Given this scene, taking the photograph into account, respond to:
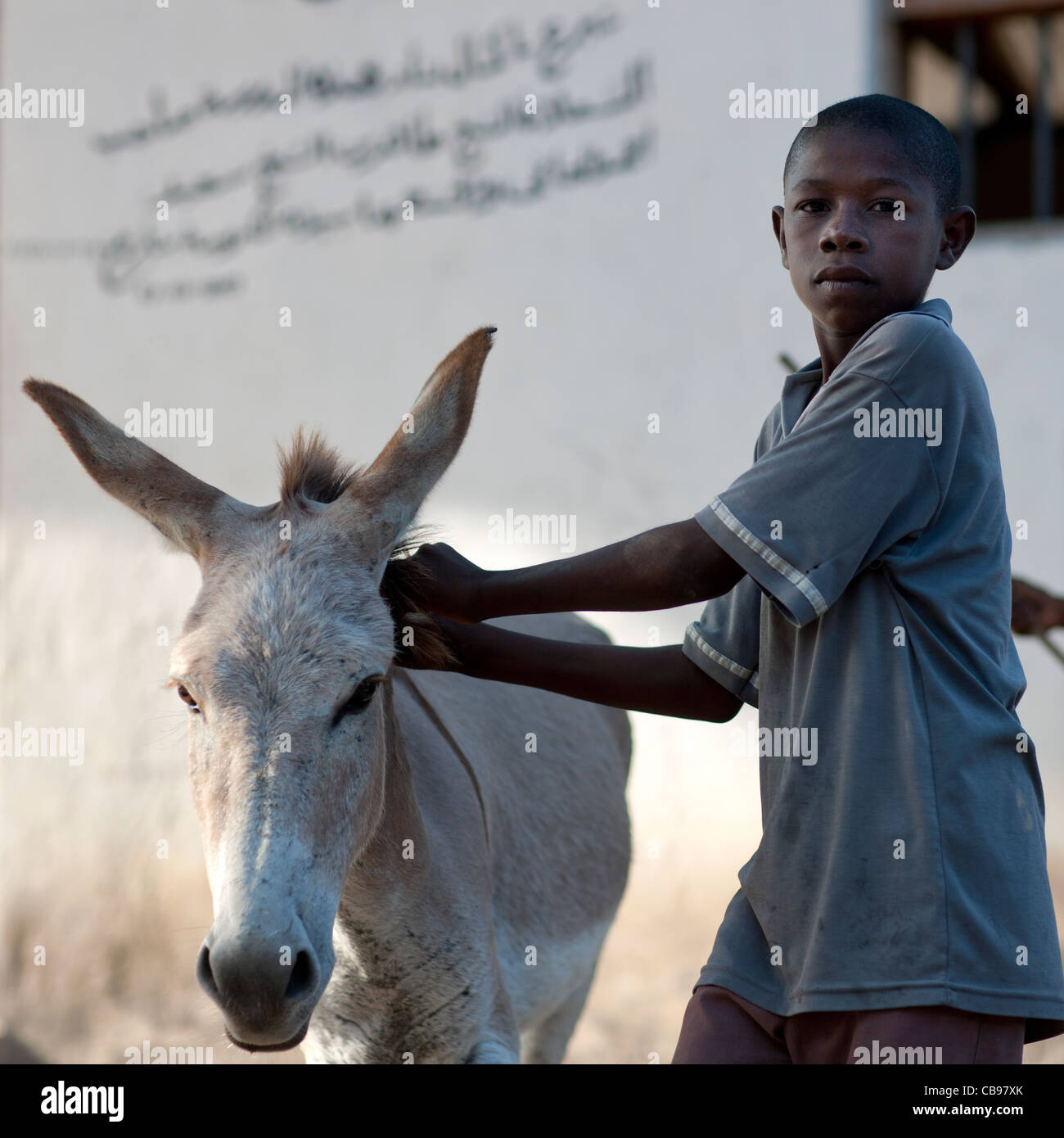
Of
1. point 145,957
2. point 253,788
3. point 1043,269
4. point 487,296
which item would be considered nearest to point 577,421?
point 487,296

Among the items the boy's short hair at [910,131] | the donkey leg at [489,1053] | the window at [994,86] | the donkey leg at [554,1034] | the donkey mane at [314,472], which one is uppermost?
the window at [994,86]

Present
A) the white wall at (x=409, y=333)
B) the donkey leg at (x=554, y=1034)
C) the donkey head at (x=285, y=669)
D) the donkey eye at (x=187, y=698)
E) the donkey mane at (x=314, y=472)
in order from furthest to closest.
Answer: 1. the white wall at (x=409, y=333)
2. the donkey leg at (x=554, y=1034)
3. the donkey mane at (x=314, y=472)
4. the donkey eye at (x=187, y=698)
5. the donkey head at (x=285, y=669)

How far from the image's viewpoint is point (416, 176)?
6.02 meters

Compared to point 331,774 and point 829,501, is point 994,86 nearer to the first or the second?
point 829,501

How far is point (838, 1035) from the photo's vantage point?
180 cm

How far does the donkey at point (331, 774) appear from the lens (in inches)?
74.3

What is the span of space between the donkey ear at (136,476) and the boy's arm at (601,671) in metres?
0.49

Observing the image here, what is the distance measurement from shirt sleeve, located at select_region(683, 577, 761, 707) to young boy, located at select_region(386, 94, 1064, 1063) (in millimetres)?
137

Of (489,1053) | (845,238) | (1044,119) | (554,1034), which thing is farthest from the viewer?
(1044,119)

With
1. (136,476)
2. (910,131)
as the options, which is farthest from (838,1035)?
(136,476)

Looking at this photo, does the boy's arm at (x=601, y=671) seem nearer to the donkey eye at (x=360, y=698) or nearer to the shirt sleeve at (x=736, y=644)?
the shirt sleeve at (x=736, y=644)

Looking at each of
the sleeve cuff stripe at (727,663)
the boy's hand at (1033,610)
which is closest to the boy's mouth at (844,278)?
the sleeve cuff stripe at (727,663)

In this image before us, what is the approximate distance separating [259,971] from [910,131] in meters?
1.58
